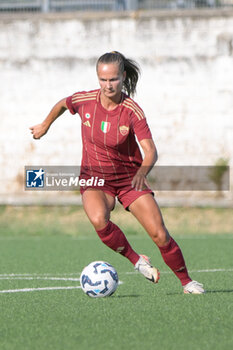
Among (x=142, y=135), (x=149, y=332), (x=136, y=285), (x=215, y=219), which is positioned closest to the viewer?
(x=149, y=332)

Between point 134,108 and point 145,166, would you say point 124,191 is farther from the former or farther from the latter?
point 134,108

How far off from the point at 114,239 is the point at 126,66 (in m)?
1.44

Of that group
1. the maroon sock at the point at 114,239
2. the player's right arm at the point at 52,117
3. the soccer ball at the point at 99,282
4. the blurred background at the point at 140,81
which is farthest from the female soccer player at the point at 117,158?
the blurred background at the point at 140,81

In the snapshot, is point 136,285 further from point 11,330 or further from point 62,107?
point 11,330

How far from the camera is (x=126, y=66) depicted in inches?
266

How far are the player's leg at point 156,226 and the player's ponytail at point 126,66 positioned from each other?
94cm

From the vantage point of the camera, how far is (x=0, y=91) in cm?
1636

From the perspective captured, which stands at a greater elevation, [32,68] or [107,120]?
[107,120]

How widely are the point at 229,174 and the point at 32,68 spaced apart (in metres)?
4.45

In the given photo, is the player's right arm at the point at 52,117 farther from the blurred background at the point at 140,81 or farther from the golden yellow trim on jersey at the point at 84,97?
the blurred background at the point at 140,81

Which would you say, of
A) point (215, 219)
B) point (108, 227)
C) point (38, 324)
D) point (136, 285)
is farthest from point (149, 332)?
point (215, 219)

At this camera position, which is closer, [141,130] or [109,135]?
[141,130]

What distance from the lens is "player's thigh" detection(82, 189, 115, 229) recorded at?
6.66 meters

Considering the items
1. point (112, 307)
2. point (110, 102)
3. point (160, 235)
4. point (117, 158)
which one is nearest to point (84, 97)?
point (110, 102)
